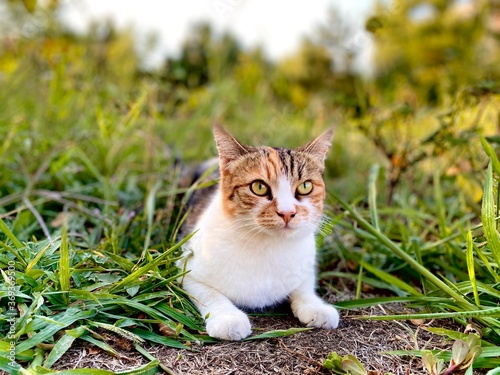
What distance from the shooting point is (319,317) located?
1528 mm

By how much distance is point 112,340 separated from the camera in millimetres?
1338

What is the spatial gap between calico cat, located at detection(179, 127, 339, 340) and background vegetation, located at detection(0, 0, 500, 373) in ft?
0.40

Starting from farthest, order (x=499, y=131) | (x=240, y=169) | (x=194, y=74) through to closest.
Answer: (x=194, y=74) → (x=499, y=131) → (x=240, y=169)

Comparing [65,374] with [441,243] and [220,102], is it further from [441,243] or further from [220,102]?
[220,102]

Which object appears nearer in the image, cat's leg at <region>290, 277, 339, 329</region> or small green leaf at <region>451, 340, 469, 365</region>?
small green leaf at <region>451, 340, 469, 365</region>

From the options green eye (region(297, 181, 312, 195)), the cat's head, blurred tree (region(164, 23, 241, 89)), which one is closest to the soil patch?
the cat's head

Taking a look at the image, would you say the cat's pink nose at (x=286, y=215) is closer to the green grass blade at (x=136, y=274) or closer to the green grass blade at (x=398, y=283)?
the green grass blade at (x=136, y=274)

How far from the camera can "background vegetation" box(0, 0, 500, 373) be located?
4.74ft

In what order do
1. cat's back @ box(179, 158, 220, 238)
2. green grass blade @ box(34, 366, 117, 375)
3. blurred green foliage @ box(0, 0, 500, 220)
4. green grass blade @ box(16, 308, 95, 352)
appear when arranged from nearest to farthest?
1. green grass blade @ box(34, 366, 117, 375)
2. green grass blade @ box(16, 308, 95, 352)
3. cat's back @ box(179, 158, 220, 238)
4. blurred green foliage @ box(0, 0, 500, 220)

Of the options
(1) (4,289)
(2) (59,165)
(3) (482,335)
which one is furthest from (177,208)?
(3) (482,335)

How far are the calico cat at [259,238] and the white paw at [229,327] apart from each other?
0.04 m

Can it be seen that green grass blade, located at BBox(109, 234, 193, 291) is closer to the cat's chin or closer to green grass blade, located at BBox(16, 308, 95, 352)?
green grass blade, located at BBox(16, 308, 95, 352)

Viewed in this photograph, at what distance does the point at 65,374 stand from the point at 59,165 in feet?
5.21

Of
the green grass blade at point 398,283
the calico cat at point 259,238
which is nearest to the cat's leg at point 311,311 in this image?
the calico cat at point 259,238
